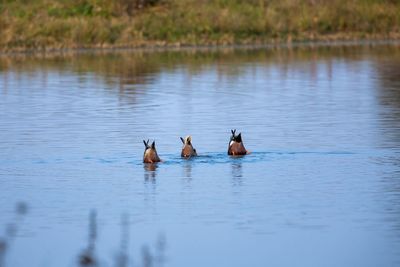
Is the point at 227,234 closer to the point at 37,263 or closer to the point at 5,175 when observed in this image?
the point at 37,263

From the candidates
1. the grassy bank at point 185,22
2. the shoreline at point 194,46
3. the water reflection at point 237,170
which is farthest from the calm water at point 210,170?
the grassy bank at point 185,22

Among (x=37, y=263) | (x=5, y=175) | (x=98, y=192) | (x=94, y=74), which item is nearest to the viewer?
(x=37, y=263)

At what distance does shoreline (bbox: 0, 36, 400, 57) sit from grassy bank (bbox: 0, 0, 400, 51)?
0.38 ft

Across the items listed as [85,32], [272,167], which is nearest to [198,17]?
[85,32]

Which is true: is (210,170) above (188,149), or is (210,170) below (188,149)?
below

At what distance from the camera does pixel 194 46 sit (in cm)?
4372

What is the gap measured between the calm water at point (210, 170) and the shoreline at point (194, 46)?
11579mm

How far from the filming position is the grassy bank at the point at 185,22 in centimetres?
4269

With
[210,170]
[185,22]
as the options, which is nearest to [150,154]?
[210,170]

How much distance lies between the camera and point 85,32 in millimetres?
42562

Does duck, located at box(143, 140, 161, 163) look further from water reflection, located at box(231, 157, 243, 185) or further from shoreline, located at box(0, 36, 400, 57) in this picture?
shoreline, located at box(0, 36, 400, 57)

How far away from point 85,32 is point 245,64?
9.25 metres

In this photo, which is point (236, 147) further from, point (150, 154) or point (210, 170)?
point (150, 154)

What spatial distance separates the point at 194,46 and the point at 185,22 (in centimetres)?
133
